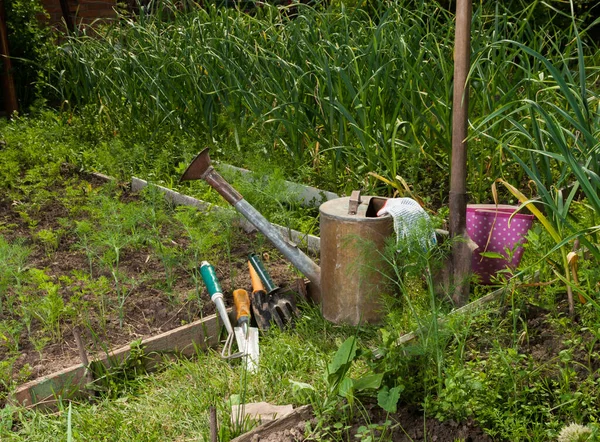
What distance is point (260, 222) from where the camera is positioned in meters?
2.92

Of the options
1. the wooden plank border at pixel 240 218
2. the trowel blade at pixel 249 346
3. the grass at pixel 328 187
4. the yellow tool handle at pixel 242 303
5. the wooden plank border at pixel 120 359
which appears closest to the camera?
the grass at pixel 328 187

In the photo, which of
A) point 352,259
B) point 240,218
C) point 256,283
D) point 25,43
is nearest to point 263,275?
point 256,283

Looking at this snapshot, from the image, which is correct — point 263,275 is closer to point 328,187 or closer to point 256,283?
point 256,283

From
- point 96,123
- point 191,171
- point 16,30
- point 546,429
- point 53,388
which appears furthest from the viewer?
point 16,30

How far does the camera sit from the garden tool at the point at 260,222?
2.88 meters

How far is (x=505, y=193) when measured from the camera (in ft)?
11.5

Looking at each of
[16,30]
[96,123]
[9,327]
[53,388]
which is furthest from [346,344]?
[16,30]

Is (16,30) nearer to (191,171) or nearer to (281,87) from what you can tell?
(281,87)

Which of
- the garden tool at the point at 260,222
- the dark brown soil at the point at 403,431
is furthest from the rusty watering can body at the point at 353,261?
the dark brown soil at the point at 403,431

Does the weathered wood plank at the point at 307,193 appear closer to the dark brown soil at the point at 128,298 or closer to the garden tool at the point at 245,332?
the dark brown soil at the point at 128,298

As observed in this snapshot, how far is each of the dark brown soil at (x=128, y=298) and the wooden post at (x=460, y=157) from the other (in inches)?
32.3

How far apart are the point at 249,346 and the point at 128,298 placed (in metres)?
0.68

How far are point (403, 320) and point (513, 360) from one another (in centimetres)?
60

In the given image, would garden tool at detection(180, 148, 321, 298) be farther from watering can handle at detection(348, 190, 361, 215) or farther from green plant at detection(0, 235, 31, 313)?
green plant at detection(0, 235, 31, 313)
